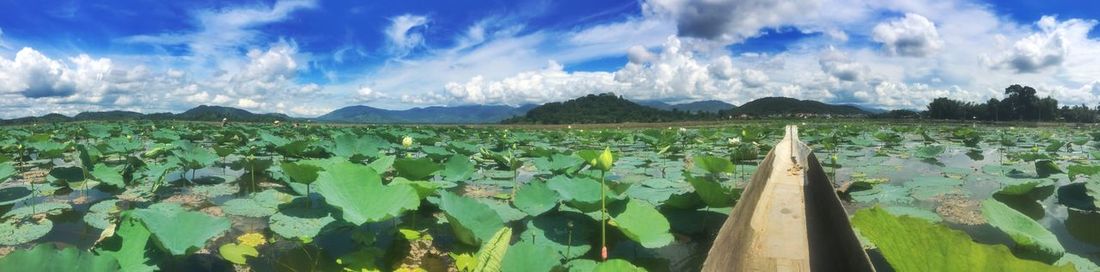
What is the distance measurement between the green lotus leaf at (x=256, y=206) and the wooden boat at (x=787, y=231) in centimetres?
255

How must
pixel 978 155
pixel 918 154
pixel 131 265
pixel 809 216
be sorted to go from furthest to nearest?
pixel 978 155, pixel 918 154, pixel 809 216, pixel 131 265

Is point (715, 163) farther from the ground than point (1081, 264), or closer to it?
farther from the ground

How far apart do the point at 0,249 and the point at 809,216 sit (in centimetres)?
429

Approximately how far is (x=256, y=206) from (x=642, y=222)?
2.38 metres

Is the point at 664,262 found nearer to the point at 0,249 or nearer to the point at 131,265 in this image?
the point at 131,265

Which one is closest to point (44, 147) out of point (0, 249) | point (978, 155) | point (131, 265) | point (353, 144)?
point (353, 144)

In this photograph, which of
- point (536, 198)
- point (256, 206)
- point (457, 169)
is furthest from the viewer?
point (457, 169)

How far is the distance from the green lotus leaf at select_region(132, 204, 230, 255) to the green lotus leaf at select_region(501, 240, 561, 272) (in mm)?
1091

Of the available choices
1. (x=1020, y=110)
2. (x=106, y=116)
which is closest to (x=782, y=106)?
(x=1020, y=110)

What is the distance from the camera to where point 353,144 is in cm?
503

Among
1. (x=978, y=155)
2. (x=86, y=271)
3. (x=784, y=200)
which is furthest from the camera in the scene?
(x=978, y=155)

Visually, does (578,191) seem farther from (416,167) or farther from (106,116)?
(106,116)

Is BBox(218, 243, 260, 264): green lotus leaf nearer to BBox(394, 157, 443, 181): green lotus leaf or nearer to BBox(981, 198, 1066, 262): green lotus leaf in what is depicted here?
BBox(394, 157, 443, 181): green lotus leaf

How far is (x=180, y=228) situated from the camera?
184cm
